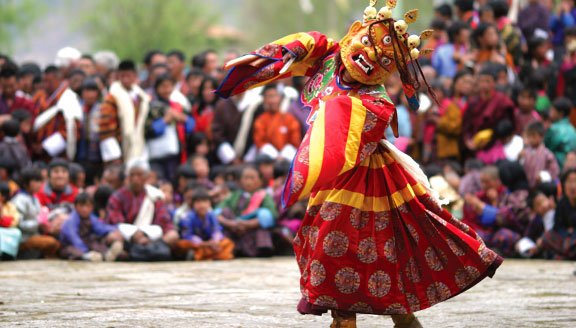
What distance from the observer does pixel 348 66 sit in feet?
18.1

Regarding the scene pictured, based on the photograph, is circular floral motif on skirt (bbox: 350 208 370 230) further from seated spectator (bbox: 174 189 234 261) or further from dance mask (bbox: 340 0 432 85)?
seated spectator (bbox: 174 189 234 261)

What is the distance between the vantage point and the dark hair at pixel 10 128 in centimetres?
1067

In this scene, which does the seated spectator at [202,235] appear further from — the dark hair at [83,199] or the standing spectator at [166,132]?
the standing spectator at [166,132]

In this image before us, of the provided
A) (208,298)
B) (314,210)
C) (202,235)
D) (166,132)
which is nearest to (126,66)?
(166,132)

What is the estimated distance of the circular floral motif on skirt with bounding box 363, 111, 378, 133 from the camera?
17.5 feet

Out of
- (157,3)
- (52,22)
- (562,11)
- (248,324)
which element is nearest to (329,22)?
(157,3)

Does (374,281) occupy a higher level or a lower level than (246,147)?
lower

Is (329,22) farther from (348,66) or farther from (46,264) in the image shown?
(348,66)

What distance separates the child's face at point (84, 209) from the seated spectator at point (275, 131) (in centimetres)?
217

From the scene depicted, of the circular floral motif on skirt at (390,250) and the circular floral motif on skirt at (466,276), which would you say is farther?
the circular floral motif on skirt at (466,276)

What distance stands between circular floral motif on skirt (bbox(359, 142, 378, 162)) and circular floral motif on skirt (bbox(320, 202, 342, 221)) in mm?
252

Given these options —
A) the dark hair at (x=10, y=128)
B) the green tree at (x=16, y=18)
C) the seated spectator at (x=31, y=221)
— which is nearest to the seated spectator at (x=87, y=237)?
the seated spectator at (x=31, y=221)

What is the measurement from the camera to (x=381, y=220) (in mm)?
5449

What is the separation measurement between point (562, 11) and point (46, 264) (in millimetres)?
7249
